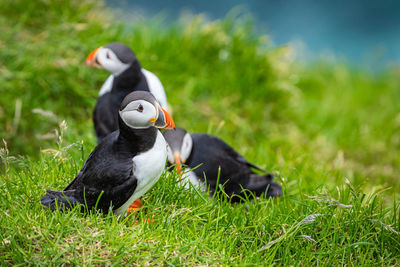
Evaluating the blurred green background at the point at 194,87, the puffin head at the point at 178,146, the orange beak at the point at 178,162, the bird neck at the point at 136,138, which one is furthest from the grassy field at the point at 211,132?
the bird neck at the point at 136,138

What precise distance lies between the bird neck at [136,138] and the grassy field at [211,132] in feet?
1.53

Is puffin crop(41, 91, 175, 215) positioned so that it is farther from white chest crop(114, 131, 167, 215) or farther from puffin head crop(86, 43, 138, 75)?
puffin head crop(86, 43, 138, 75)

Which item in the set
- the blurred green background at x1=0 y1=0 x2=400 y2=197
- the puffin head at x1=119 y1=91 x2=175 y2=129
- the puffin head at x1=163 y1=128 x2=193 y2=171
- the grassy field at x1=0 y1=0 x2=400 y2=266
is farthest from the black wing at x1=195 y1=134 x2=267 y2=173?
the puffin head at x1=119 y1=91 x2=175 y2=129

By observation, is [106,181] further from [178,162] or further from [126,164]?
[178,162]

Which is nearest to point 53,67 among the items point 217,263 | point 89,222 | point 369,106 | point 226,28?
point 226,28

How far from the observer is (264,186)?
373 centimetres

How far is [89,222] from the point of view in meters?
2.76

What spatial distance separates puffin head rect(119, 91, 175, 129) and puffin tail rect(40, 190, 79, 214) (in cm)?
60

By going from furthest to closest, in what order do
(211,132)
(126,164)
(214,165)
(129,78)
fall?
(211,132)
(129,78)
(214,165)
(126,164)

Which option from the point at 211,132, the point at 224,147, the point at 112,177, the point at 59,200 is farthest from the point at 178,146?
the point at 211,132

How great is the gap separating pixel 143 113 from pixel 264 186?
1.50m

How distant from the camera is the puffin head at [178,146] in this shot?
3457mm

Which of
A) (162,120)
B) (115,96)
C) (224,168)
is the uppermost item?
(162,120)

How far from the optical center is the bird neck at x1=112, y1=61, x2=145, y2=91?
3799 mm
